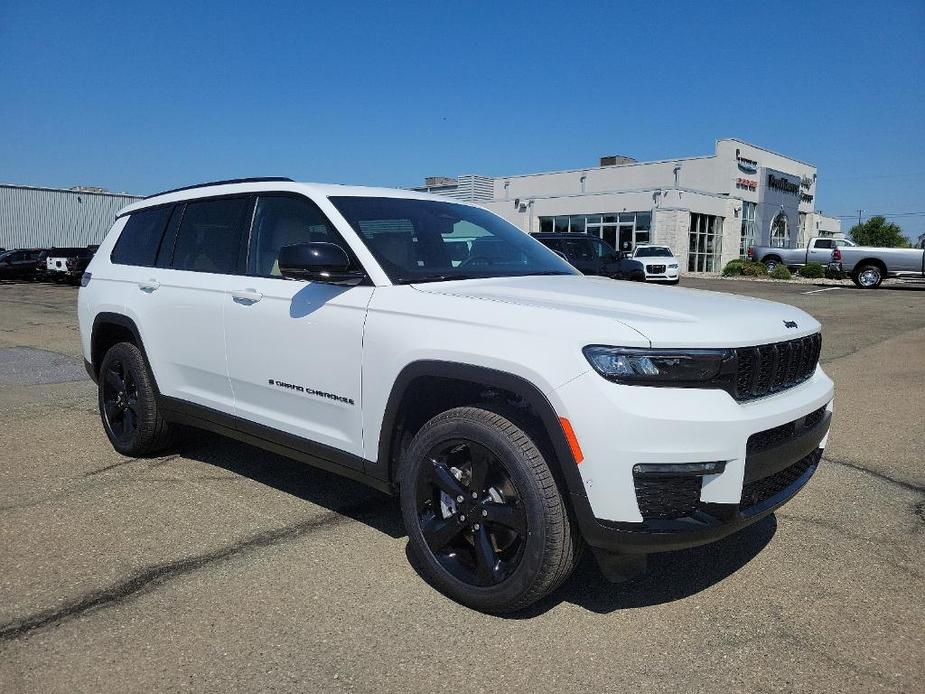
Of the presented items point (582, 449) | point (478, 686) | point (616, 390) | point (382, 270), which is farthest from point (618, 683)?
point (382, 270)

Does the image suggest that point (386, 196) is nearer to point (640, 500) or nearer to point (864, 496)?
point (640, 500)

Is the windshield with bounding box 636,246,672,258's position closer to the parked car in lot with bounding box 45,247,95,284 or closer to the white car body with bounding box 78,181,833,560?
the parked car in lot with bounding box 45,247,95,284

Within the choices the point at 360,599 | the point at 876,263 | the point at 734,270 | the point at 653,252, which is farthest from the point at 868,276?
the point at 360,599

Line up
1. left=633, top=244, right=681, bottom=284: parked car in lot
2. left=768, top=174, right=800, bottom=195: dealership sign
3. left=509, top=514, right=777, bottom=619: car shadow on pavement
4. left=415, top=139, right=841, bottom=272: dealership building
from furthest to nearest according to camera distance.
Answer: left=768, top=174, right=800, bottom=195: dealership sign
left=415, top=139, right=841, bottom=272: dealership building
left=633, top=244, right=681, bottom=284: parked car in lot
left=509, top=514, right=777, bottom=619: car shadow on pavement

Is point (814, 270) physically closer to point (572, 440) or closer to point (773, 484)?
point (773, 484)

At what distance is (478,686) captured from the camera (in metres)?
2.55

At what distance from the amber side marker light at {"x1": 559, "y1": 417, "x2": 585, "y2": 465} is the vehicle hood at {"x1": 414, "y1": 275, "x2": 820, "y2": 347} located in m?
0.34

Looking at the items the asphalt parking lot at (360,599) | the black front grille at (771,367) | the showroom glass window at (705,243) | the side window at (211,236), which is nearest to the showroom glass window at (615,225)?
the showroom glass window at (705,243)

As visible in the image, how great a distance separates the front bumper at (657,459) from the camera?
263cm

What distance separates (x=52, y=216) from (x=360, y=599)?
49.3 m

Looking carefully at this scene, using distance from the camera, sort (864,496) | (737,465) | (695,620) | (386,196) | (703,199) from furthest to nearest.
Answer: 1. (703,199)
2. (864,496)
3. (386,196)
4. (695,620)
5. (737,465)

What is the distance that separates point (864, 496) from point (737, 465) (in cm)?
235

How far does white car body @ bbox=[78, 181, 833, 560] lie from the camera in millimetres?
2666

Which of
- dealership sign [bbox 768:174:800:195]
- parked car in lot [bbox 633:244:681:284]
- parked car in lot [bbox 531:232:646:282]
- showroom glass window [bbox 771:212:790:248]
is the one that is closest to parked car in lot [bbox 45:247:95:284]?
parked car in lot [bbox 531:232:646:282]
